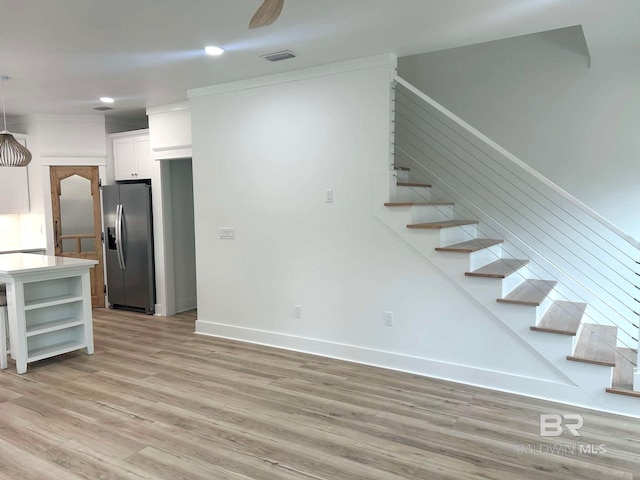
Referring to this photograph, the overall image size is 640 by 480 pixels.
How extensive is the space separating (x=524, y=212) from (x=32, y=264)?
4.68 metres

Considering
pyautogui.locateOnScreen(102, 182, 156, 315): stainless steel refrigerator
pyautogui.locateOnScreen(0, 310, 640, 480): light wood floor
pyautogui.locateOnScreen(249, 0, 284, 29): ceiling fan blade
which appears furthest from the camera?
pyautogui.locateOnScreen(102, 182, 156, 315): stainless steel refrigerator

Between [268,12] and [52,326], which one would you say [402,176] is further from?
[52,326]

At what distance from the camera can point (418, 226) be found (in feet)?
12.3

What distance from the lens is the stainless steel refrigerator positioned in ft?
19.4

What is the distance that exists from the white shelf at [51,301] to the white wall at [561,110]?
4.26 meters

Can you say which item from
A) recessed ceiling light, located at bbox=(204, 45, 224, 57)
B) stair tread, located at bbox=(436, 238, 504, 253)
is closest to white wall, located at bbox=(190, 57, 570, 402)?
stair tread, located at bbox=(436, 238, 504, 253)

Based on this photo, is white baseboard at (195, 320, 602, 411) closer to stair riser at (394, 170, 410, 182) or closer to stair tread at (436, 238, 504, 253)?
stair tread at (436, 238, 504, 253)

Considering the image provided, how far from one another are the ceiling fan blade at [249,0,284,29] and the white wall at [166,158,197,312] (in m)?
4.44

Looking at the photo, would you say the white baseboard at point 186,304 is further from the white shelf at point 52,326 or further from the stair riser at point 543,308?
the stair riser at point 543,308

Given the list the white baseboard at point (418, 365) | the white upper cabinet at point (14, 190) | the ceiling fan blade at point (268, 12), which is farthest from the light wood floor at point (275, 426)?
the white upper cabinet at point (14, 190)

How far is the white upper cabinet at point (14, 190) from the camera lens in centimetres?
613

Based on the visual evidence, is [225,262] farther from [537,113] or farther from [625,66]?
[625,66]

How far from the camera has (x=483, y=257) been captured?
13.0 ft

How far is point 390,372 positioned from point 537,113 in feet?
9.06
